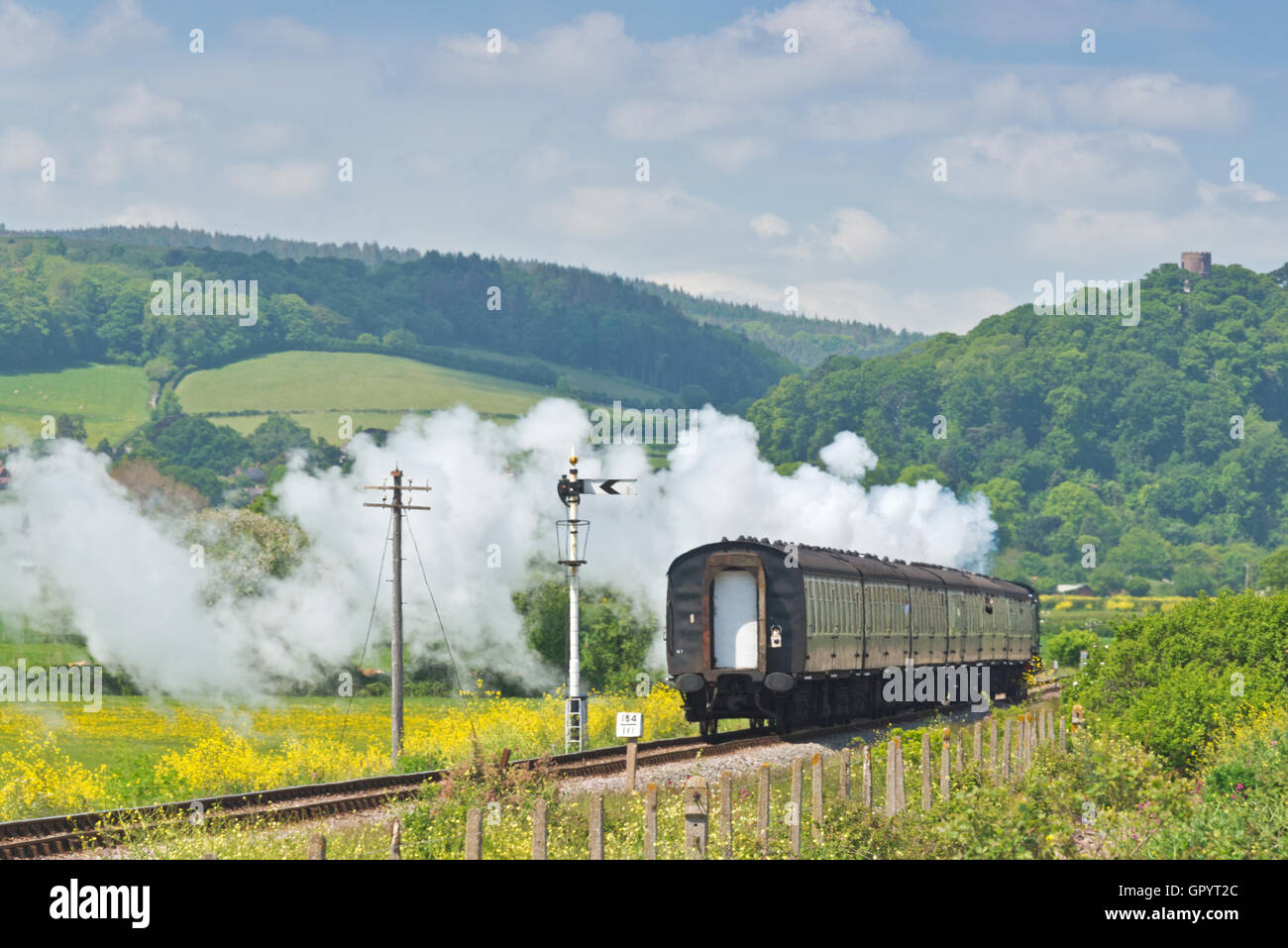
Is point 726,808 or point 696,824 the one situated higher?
point 696,824

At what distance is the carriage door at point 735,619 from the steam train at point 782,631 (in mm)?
22

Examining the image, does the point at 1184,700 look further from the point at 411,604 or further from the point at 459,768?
the point at 411,604

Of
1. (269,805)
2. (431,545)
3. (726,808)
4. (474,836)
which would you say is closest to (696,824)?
(726,808)

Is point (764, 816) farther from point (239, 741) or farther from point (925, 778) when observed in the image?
point (239, 741)

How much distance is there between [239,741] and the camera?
3391 cm

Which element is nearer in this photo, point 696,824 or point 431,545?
point 696,824

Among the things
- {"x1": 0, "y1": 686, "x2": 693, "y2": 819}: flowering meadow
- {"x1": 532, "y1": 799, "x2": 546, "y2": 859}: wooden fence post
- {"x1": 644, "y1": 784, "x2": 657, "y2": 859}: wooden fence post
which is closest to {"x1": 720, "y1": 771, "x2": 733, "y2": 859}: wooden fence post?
{"x1": 644, "y1": 784, "x2": 657, "y2": 859}: wooden fence post

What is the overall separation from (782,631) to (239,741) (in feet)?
39.0

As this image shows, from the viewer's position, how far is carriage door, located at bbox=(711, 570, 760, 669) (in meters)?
36.2

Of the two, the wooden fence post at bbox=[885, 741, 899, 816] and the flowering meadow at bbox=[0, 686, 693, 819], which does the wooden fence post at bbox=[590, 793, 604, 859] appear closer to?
the wooden fence post at bbox=[885, 741, 899, 816]

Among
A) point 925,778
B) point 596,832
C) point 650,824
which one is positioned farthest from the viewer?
point 925,778

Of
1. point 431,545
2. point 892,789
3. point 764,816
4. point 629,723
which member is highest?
point 431,545

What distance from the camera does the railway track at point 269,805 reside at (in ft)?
65.5

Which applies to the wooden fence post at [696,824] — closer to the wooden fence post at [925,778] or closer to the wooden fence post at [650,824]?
the wooden fence post at [650,824]
